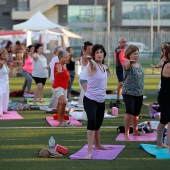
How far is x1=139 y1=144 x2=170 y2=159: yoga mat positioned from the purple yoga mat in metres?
0.41

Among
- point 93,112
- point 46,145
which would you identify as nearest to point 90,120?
point 93,112

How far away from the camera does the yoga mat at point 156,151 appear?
1034cm

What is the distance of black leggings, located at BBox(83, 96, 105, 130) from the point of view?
33.8 feet

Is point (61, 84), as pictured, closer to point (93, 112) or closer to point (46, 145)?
point (46, 145)

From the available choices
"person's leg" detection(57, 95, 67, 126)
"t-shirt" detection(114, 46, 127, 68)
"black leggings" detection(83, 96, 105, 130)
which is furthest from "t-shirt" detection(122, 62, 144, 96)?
"t-shirt" detection(114, 46, 127, 68)

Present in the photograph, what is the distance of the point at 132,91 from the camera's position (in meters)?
12.3

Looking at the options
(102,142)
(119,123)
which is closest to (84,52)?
(119,123)

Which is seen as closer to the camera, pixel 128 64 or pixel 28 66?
pixel 128 64

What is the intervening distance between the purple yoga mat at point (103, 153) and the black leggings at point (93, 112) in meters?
0.42

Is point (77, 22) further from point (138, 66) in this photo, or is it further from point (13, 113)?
point (138, 66)

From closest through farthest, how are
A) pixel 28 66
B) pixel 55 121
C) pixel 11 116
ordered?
pixel 55 121 < pixel 11 116 < pixel 28 66

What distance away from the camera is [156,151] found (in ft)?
35.2

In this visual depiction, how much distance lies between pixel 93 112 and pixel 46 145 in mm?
1474

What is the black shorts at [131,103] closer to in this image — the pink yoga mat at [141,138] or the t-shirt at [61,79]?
the pink yoga mat at [141,138]
